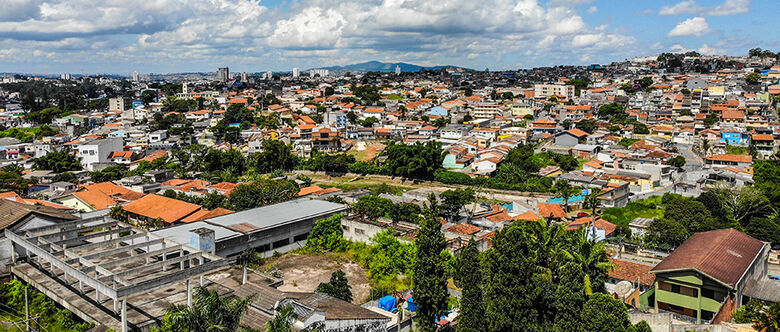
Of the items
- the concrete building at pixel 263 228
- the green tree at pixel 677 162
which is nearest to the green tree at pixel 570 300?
the concrete building at pixel 263 228

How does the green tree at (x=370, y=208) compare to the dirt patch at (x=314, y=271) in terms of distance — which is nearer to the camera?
the dirt patch at (x=314, y=271)

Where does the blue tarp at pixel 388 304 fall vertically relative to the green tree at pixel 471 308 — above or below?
below

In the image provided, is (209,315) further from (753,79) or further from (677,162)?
(753,79)

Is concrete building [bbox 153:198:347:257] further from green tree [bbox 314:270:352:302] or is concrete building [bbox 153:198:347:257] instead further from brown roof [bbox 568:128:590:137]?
brown roof [bbox 568:128:590:137]

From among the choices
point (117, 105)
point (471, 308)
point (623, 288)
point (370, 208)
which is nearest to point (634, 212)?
point (623, 288)

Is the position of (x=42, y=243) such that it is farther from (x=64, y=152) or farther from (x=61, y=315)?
(x=64, y=152)

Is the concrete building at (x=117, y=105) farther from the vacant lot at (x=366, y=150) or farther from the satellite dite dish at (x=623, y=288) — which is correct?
the satellite dite dish at (x=623, y=288)

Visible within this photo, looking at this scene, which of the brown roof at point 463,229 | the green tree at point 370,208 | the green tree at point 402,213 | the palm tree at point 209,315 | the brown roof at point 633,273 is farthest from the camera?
the green tree at point 402,213

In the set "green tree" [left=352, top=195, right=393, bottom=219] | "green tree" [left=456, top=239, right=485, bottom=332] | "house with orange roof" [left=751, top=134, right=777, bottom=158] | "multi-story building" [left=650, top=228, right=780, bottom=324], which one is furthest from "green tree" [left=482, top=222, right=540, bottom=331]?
"house with orange roof" [left=751, top=134, right=777, bottom=158]
